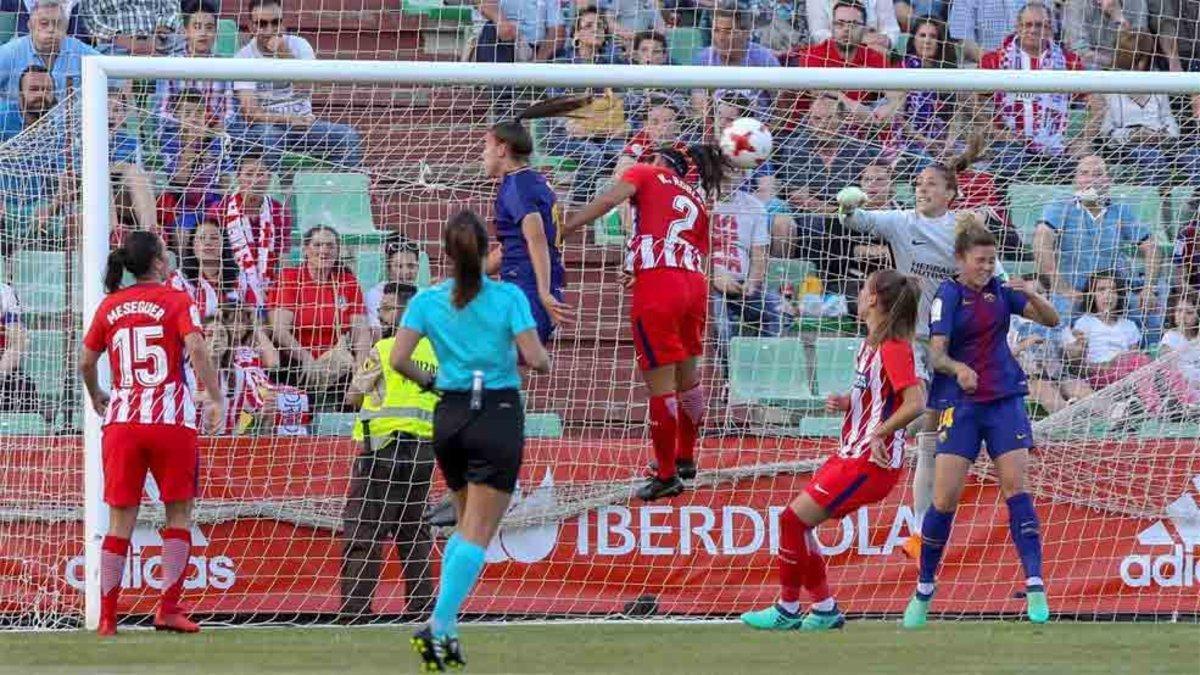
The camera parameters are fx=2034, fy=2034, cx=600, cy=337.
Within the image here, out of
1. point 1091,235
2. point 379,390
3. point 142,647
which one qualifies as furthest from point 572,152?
point 142,647

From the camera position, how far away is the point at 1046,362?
1259cm

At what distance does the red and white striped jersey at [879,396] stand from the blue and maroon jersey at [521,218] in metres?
1.67

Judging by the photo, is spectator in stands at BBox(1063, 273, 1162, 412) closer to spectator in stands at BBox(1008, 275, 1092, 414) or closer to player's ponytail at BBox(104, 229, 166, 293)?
spectator in stands at BBox(1008, 275, 1092, 414)

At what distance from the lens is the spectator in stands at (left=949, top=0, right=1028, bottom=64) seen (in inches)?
545

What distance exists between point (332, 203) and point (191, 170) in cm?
84

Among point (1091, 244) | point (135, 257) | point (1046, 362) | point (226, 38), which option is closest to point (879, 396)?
point (1046, 362)

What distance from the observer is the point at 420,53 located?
44.1 feet


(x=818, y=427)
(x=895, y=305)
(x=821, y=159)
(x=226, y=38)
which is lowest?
(x=818, y=427)

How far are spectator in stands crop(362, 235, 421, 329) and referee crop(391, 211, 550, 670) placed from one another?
13.6ft

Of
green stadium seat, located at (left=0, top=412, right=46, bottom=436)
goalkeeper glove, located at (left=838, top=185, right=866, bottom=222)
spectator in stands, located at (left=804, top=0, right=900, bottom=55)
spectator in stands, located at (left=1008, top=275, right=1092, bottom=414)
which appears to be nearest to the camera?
goalkeeper glove, located at (left=838, top=185, right=866, bottom=222)

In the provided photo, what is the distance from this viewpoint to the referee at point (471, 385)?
7688 millimetres

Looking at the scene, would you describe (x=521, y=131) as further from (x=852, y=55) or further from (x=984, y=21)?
(x=984, y=21)

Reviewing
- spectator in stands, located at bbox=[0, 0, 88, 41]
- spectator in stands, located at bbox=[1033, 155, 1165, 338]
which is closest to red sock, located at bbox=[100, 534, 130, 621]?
spectator in stands, located at bbox=[0, 0, 88, 41]

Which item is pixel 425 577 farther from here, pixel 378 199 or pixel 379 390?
pixel 378 199
